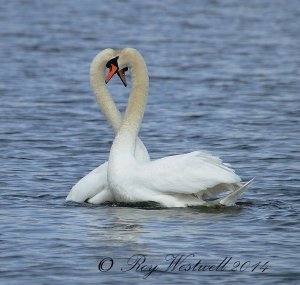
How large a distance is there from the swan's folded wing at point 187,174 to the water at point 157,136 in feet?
0.74

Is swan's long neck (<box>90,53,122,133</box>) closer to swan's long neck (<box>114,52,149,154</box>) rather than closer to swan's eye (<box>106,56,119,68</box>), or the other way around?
swan's eye (<box>106,56,119,68</box>)

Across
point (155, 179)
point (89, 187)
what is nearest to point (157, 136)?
point (89, 187)

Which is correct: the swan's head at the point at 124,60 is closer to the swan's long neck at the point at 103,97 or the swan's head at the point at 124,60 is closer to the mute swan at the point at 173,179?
the swan's long neck at the point at 103,97

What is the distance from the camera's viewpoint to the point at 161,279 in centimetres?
920

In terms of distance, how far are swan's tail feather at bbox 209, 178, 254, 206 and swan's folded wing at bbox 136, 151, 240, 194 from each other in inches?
3.4

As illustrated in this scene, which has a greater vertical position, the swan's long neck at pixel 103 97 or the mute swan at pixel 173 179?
the swan's long neck at pixel 103 97

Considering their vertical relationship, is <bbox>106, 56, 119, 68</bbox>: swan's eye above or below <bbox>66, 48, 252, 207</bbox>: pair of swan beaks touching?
above

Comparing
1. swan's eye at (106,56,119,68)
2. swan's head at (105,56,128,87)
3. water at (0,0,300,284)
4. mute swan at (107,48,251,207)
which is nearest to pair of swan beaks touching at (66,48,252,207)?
mute swan at (107,48,251,207)

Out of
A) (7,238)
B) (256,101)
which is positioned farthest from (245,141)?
(7,238)

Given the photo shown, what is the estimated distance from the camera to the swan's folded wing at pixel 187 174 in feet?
37.6

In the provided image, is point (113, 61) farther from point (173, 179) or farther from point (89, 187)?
point (173, 179)

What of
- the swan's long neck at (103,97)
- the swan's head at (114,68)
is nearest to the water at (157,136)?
the swan's long neck at (103,97)

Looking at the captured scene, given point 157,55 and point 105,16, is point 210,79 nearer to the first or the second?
point 157,55

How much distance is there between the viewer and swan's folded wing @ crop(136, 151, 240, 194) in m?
11.5
